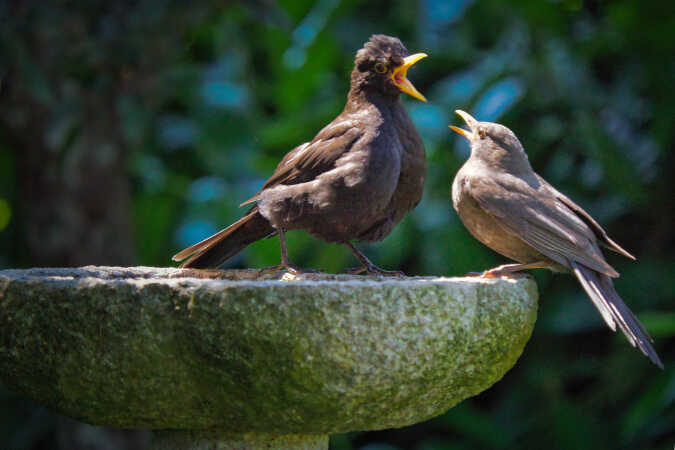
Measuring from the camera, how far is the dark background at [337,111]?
4.69 m

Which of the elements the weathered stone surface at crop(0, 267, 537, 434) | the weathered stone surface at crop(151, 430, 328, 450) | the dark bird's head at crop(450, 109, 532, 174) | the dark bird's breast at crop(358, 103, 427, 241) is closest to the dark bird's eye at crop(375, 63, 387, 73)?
the dark bird's breast at crop(358, 103, 427, 241)

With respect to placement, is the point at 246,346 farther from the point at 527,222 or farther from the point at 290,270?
the point at 527,222

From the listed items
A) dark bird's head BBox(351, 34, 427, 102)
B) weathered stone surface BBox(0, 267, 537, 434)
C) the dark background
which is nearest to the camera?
weathered stone surface BBox(0, 267, 537, 434)

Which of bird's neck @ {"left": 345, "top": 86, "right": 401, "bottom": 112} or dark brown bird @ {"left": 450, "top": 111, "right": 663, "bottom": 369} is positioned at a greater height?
bird's neck @ {"left": 345, "top": 86, "right": 401, "bottom": 112}

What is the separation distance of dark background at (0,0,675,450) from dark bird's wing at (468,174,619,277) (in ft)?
6.81

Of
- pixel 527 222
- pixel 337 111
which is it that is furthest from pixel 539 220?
pixel 337 111

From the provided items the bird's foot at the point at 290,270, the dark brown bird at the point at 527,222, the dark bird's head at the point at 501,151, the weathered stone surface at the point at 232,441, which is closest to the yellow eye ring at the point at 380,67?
the dark bird's head at the point at 501,151

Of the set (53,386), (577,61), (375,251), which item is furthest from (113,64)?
(577,61)

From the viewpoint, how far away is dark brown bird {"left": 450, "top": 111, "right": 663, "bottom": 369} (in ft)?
9.55

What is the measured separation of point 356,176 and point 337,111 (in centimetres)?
405

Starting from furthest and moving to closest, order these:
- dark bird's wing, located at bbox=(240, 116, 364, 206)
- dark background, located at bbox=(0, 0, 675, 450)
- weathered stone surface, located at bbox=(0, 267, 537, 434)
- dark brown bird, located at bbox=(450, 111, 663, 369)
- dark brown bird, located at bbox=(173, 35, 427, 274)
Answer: dark background, located at bbox=(0, 0, 675, 450) → dark bird's wing, located at bbox=(240, 116, 364, 206) → dark brown bird, located at bbox=(173, 35, 427, 274) → dark brown bird, located at bbox=(450, 111, 663, 369) → weathered stone surface, located at bbox=(0, 267, 537, 434)

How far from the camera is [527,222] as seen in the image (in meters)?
3.01

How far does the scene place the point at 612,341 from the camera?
6.22m

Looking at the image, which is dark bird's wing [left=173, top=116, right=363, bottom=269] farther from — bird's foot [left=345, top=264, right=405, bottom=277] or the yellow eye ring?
bird's foot [left=345, top=264, right=405, bottom=277]
